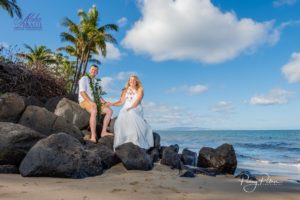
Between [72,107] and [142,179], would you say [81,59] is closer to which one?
[72,107]

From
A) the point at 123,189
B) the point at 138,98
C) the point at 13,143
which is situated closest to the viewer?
the point at 123,189

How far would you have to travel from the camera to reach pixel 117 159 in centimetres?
671

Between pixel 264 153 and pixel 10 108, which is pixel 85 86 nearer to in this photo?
pixel 10 108

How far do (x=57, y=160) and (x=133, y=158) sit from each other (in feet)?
5.49

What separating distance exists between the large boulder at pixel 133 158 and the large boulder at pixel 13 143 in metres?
1.63

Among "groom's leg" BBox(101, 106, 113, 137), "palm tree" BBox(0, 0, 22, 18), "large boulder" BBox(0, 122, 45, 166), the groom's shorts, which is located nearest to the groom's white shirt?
the groom's shorts

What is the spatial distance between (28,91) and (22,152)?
6.24 meters

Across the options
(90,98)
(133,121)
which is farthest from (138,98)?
(90,98)

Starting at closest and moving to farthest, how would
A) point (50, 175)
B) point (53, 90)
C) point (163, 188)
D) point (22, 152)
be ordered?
point (163, 188)
point (50, 175)
point (22, 152)
point (53, 90)

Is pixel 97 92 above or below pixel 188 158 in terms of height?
above

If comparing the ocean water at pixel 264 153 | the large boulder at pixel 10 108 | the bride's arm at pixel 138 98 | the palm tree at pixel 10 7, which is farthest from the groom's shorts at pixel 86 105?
the palm tree at pixel 10 7

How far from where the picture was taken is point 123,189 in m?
4.46

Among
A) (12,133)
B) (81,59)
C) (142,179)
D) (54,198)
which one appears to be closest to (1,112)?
(12,133)

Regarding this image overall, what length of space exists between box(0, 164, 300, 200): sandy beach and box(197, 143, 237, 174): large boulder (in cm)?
391
